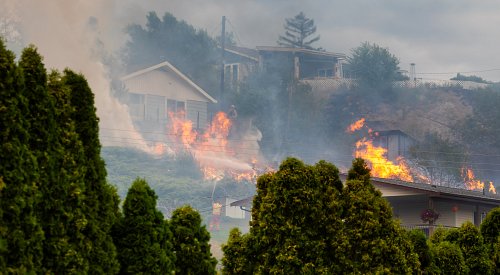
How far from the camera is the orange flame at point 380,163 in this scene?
78.3 m

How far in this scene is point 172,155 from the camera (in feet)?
262

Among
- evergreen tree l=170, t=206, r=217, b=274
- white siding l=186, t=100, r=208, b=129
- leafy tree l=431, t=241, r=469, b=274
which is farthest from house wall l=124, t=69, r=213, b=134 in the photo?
evergreen tree l=170, t=206, r=217, b=274

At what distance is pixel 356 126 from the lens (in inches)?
3797

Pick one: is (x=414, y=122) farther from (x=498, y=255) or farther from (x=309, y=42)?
(x=498, y=255)

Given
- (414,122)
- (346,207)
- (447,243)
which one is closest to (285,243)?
(346,207)

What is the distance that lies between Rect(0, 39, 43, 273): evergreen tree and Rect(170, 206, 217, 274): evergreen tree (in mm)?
3764

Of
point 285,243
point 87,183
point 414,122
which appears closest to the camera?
point 87,183

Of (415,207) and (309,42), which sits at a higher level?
(309,42)

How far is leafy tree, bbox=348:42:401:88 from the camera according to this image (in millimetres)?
102938

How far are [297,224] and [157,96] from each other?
65.0m

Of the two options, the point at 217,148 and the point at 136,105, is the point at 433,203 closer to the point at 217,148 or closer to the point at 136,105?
the point at 136,105

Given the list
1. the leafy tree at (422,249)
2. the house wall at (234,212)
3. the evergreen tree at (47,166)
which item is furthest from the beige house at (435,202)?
the house wall at (234,212)

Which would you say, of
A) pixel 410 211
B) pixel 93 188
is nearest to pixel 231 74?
pixel 410 211

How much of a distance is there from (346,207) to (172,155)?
2549 inches
